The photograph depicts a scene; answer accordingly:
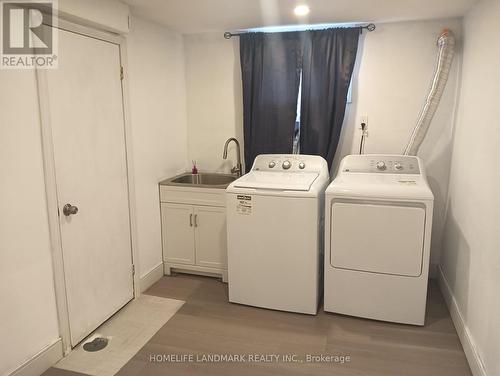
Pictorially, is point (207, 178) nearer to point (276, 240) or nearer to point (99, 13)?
point (276, 240)

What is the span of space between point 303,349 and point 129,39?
8.33 ft

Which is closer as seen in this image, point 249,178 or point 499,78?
point 499,78

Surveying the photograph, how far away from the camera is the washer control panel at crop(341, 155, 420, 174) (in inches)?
118

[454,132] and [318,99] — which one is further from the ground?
[318,99]

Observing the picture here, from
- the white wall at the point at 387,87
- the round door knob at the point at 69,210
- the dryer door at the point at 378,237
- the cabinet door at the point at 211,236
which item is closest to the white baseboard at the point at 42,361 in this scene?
the round door knob at the point at 69,210

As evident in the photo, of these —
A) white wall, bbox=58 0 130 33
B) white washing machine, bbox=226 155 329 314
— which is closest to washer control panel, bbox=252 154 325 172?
white washing machine, bbox=226 155 329 314

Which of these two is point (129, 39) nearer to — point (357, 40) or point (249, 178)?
point (249, 178)

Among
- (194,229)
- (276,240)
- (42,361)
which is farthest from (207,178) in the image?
(42,361)

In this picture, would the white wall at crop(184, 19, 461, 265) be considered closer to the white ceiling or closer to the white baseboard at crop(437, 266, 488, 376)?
the white ceiling

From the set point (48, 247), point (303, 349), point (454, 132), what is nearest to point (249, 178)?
point (303, 349)

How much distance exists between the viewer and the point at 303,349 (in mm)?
2467

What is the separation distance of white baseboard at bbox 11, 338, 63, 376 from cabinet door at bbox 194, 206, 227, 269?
1378 mm

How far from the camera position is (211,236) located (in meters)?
3.40

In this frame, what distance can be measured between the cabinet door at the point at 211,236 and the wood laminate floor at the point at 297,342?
0.39 meters
